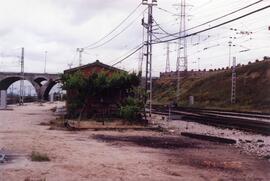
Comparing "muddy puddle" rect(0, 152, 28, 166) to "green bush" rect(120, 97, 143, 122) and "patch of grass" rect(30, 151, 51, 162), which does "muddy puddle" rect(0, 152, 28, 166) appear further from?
"green bush" rect(120, 97, 143, 122)

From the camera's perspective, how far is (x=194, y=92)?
9069cm

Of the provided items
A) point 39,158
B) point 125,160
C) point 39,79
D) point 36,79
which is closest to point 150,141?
point 125,160

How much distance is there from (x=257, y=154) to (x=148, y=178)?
643 centimetres

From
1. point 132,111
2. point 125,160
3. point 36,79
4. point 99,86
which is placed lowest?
point 125,160

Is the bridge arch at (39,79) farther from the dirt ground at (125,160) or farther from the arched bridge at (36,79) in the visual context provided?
the dirt ground at (125,160)

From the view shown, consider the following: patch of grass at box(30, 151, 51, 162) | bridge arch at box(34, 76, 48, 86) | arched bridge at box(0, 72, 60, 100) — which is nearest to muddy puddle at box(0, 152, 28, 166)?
patch of grass at box(30, 151, 51, 162)

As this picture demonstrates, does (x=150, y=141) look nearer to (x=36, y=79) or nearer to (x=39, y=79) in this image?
(x=36, y=79)

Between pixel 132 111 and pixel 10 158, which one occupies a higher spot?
pixel 132 111

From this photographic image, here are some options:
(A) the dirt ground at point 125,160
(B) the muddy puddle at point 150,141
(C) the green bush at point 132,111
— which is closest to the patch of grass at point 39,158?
(A) the dirt ground at point 125,160

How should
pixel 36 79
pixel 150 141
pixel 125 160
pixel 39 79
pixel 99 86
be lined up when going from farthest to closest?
pixel 39 79 < pixel 36 79 < pixel 99 86 < pixel 150 141 < pixel 125 160

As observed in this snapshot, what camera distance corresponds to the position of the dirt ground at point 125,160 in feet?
41.6

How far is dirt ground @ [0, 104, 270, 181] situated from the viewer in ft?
→ 41.6

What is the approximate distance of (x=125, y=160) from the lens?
50.6ft

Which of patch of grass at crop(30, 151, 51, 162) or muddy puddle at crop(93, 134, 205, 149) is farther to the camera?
muddy puddle at crop(93, 134, 205, 149)
